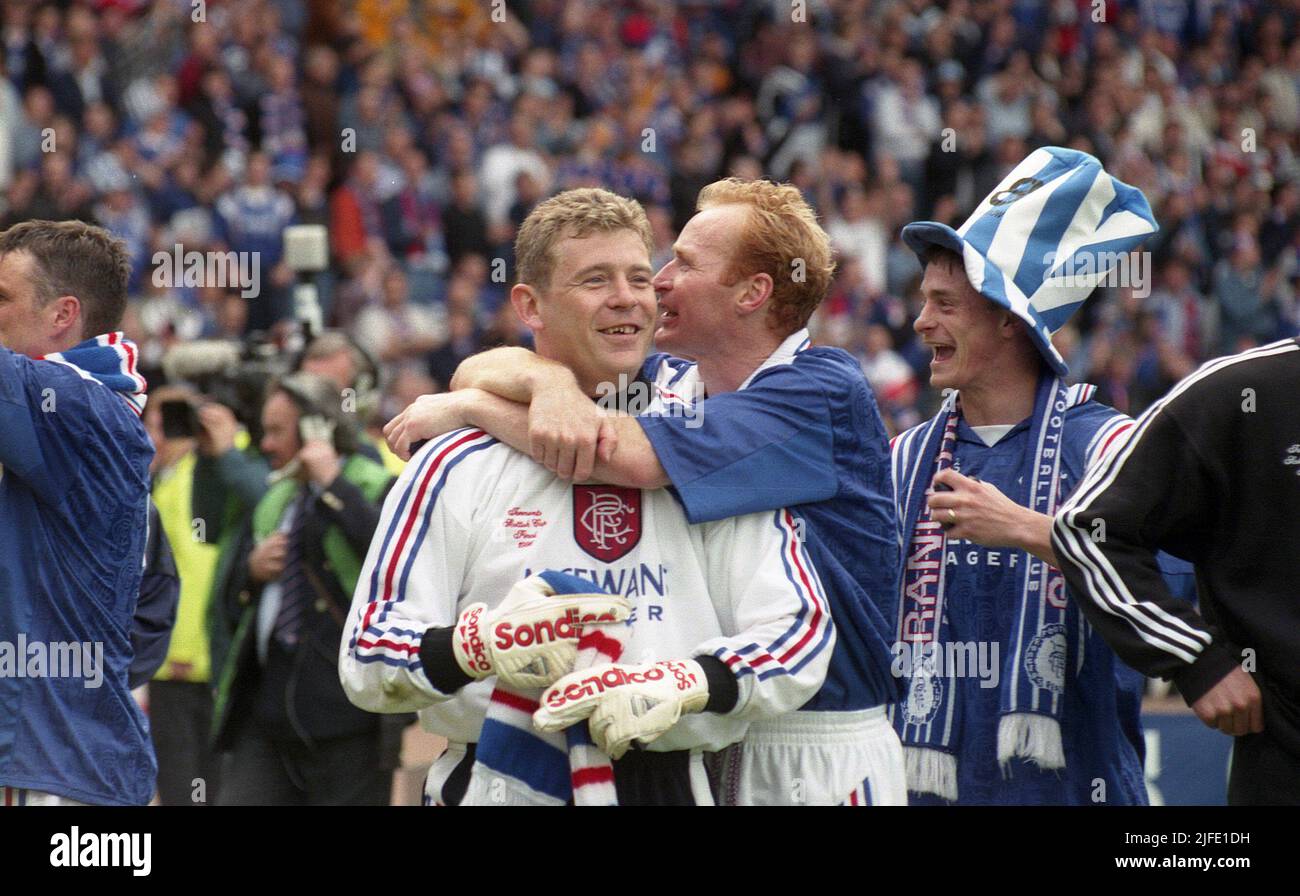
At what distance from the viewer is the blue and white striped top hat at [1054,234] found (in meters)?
4.82

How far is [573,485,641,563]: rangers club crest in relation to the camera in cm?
364

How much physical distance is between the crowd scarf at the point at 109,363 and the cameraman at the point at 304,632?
199cm

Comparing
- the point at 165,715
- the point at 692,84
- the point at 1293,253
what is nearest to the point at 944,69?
the point at 692,84

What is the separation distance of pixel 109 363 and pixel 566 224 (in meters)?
1.36

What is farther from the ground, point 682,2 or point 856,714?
point 682,2

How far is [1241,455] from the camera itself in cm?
383

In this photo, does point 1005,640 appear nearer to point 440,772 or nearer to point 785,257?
point 785,257

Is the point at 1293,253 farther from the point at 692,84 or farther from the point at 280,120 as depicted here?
the point at 280,120

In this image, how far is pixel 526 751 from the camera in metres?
3.51

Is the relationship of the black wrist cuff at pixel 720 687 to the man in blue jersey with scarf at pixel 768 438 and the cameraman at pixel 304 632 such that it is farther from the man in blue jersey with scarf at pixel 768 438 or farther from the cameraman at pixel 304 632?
the cameraman at pixel 304 632
